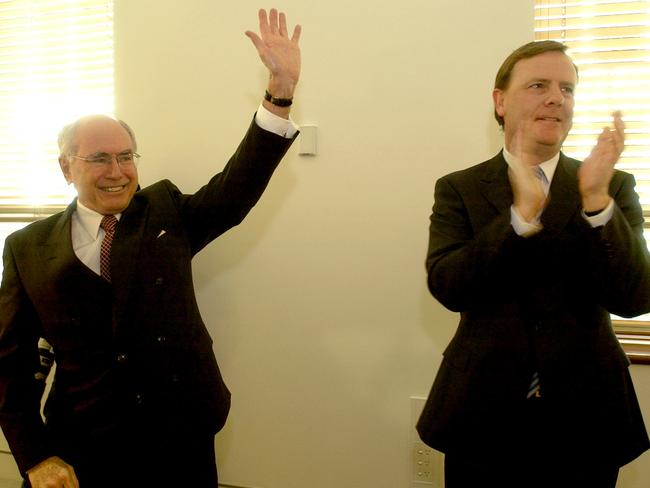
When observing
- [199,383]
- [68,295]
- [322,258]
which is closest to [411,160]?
[322,258]

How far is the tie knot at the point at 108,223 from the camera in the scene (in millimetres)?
1548

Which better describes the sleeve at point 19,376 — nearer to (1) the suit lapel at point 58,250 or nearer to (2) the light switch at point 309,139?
(1) the suit lapel at point 58,250

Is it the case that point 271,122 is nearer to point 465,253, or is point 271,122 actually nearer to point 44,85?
point 465,253

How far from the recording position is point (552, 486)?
Answer: 1.16 meters

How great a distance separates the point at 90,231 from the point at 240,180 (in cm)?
47

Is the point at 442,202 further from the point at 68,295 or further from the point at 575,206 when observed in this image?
the point at 68,295

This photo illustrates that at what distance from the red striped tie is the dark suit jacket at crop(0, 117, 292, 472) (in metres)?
0.03

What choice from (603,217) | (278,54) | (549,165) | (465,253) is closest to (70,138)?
(278,54)

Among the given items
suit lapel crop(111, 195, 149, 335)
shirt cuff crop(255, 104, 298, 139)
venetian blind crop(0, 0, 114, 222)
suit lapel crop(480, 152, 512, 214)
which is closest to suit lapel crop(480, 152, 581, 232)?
suit lapel crop(480, 152, 512, 214)

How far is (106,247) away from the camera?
4.96 ft

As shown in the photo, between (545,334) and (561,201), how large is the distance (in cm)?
28

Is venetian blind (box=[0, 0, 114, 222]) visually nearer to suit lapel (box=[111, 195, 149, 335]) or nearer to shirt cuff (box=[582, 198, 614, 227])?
suit lapel (box=[111, 195, 149, 335])

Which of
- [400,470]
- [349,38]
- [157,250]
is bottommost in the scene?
[400,470]

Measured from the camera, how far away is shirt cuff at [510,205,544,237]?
1029 millimetres
